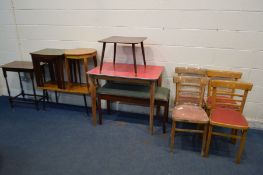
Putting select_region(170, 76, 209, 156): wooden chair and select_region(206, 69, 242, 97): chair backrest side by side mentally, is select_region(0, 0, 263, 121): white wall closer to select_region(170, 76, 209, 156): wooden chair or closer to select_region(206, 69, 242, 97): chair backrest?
select_region(206, 69, 242, 97): chair backrest

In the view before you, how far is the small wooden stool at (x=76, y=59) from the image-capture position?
2.85m

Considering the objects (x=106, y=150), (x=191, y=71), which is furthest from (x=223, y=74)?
(x=106, y=150)

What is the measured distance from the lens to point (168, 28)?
9.13 ft

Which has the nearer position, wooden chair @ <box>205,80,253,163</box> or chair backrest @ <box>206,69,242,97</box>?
wooden chair @ <box>205,80,253,163</box>

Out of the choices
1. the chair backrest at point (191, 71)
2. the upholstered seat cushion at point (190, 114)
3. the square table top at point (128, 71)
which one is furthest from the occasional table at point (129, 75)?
the upholstered seat cushion at point (190, 114)

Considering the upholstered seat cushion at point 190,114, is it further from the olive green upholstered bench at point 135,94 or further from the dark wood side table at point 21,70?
the dark wood side table at point 21,70

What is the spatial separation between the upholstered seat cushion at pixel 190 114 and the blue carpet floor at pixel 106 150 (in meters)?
0.43

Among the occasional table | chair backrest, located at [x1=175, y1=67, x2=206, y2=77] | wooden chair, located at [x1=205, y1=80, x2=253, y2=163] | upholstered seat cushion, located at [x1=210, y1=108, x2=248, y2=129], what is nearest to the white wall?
chair backrest, located at [x1=175, y1=67, x2=206, y2=77]

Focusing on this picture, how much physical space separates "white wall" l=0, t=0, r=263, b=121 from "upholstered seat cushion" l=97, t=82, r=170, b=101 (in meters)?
0.36

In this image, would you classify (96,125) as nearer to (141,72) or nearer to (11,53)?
(141,72)

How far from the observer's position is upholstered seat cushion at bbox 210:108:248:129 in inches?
85.0

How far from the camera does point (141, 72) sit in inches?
105

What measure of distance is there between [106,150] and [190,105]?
111 centimetres

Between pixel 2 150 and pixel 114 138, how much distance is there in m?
1.29
